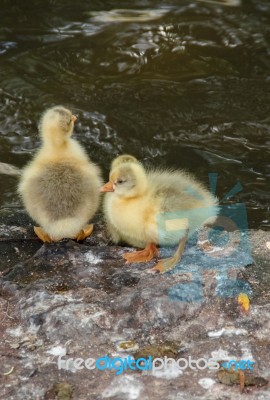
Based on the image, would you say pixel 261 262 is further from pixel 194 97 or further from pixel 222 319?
pixel 194 97

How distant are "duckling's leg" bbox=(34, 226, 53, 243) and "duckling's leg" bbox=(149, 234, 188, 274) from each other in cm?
64

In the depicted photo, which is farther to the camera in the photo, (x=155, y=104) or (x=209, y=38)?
(x=209, y=38)

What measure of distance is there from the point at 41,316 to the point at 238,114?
2.97m

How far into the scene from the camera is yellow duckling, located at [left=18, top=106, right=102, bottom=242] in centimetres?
324

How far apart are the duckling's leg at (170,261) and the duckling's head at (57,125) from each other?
777 millimetres

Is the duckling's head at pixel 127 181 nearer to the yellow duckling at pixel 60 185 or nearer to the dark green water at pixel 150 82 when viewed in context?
the yellow duckling at pixel 60 185

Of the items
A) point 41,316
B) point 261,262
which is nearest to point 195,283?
point 261,262

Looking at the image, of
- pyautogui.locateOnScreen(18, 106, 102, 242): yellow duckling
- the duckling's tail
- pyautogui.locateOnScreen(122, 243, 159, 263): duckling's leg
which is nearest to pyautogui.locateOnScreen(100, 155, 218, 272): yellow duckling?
pyautogui.locateOnScreen(122, 243, 159, 263): duckling's leg

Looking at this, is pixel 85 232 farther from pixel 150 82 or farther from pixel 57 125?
pixel 150 82

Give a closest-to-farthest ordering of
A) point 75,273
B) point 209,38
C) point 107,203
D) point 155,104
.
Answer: point 75,273, point 107,203, point 155,104, point 209,38

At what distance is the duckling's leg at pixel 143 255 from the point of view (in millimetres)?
3102

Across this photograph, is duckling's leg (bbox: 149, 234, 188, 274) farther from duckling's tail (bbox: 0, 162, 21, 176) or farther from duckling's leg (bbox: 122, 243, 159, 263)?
duckling's tail (bbox: 0, 162, 21, 176)

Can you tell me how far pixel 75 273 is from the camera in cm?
301

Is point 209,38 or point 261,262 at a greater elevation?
point 209,38
